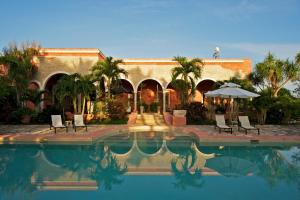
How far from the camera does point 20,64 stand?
57.5 ft

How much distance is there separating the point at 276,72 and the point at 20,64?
19671 millimetres

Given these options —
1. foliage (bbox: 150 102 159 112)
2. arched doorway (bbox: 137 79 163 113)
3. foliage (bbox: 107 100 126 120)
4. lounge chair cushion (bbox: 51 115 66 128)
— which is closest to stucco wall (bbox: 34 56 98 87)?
foliage (bbox: 107 100 126 120)

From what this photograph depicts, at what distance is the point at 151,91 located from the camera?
25281 millimetres

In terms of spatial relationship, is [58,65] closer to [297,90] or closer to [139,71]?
[139,71]

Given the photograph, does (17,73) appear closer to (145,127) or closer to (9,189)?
(145,127)

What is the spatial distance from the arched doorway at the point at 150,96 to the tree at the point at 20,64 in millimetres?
9618

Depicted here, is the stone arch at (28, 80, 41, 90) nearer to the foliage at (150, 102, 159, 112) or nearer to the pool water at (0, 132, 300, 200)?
the foliage at (150, 102, 159, 112)

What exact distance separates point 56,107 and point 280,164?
49.3 ft

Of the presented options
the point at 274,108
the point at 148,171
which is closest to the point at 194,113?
the point at 274,108

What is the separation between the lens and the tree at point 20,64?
16828 millimetres

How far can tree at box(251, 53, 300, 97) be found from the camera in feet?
67.6

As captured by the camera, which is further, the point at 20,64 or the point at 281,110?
the point at 20,64

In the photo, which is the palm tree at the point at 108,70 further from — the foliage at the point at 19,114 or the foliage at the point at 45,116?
the foliage at the point at 19,114

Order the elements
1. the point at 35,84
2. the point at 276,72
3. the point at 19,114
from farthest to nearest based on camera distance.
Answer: the point at 35,84 → the point at 276,72 → the point at 19,114
